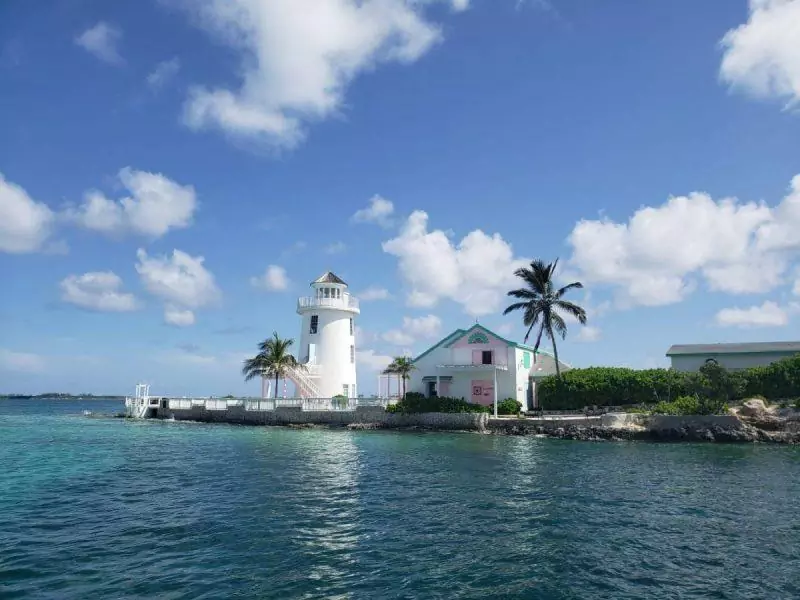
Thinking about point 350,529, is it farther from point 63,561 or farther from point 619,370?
point 619,370

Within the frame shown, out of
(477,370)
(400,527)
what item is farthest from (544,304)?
(400,527)

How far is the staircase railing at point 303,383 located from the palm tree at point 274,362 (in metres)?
0.39

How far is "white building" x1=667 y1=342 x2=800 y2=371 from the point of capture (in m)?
46.0

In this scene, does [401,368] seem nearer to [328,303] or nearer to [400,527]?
[328,303]

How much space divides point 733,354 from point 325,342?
35764 millimetres

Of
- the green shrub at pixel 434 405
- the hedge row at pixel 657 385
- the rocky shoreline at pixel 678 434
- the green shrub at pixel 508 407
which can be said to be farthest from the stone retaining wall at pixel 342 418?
the hedge row at pixel 657 385

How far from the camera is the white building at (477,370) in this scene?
45.2m

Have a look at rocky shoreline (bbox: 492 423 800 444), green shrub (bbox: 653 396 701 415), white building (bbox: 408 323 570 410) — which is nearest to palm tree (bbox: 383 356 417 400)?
white building (bbox: 408 323 570 410)

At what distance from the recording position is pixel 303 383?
52750mm

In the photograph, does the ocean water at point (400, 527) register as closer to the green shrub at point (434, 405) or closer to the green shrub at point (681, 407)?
the green shrub at point (681, 407)

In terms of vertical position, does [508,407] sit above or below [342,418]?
above

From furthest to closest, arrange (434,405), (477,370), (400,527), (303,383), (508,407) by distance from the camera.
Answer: (303,383), (477,370), (434,405), (508,407), (400,527)

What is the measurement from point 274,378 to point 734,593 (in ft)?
157

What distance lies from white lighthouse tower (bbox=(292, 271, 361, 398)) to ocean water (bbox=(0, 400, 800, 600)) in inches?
1041
